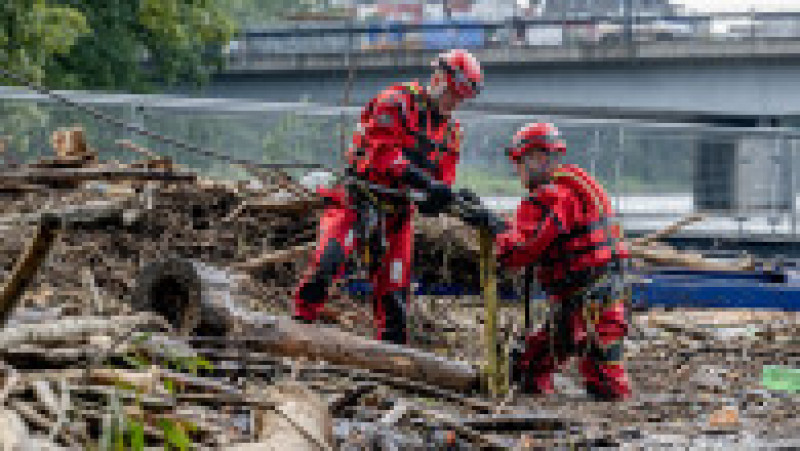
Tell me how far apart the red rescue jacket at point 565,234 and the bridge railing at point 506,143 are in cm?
491

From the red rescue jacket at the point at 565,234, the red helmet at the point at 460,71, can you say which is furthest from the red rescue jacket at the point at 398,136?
the red rescue jacket at the point at 565,234

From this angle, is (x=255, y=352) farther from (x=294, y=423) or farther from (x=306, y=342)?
(x=294, y=423)

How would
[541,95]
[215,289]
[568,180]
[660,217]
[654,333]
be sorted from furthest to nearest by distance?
[541,95] < [660,217] < [654,333] < [568,180] < [215,289]

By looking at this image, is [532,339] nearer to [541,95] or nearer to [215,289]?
[215,289]

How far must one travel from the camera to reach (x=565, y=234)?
7887 mm

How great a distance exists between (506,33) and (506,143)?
21360 millimetres

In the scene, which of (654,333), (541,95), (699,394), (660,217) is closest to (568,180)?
(699,394)

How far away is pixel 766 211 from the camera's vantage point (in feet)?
55.4

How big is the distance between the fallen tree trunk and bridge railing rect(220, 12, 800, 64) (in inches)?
1039

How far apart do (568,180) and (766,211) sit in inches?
382

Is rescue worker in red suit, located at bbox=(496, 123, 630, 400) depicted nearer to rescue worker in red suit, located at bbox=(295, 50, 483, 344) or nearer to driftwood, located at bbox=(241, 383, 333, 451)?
rescue worker in red suit, located at bbox=(295, 50, 483, 344)

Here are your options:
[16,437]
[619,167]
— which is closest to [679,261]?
[619,167]

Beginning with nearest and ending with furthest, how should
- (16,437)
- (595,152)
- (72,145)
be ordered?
(16,437), (72,145), (595,152)

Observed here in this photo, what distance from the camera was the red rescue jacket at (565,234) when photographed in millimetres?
7746
